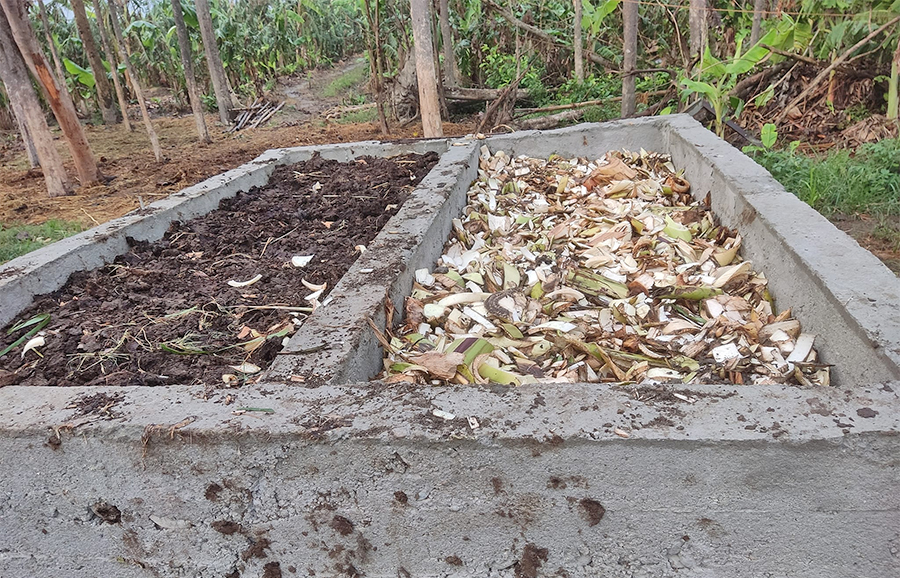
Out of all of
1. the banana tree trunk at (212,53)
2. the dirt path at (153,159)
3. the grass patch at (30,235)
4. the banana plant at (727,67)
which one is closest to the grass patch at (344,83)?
the dirt path at (153,159)

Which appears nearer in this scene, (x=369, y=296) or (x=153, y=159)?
(x=369, y=296)

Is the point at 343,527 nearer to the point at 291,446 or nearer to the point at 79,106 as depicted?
the point at 291,446

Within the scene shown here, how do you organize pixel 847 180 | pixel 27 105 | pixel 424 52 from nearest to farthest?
pixel 847 180
pixel 424 52
pixel 27 105

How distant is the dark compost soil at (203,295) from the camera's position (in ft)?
6.52

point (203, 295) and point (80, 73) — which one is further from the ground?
point (80, 73)

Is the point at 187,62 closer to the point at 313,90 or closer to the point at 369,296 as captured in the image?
the point at 313,90

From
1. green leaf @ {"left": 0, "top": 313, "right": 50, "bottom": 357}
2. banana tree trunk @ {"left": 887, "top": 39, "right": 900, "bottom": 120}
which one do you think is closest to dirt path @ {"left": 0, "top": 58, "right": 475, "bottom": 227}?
green leaf @ {"left": 0, "top": 313, "right": 50, "bottom": 357}

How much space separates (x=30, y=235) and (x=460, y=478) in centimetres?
496

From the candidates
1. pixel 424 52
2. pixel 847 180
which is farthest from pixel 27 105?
pixel 847 180

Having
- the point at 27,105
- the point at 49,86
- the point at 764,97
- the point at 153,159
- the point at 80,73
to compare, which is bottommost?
the point at 153,159

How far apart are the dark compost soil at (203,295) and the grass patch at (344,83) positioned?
9.58 meters

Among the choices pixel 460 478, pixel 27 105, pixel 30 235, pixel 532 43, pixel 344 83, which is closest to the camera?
pixel 460 478

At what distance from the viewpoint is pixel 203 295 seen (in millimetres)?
2496

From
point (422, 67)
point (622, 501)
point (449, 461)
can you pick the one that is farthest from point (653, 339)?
point (422, 67)
